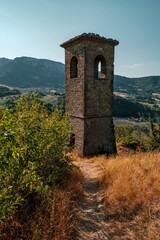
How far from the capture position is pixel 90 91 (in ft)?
36.8

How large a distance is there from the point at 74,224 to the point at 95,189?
7.79 feet

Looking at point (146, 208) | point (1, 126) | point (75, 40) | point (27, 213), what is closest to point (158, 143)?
point (75, 40)

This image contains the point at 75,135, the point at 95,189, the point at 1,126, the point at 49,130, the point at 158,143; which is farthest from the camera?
the point at 158,143

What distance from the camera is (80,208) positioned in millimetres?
4988

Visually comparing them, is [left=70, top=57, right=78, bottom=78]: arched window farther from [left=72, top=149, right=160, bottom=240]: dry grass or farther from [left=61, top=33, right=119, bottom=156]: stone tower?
[left=72, top=149, right=160, bottom=240]: dry grass

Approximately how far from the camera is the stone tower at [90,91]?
10.9 m

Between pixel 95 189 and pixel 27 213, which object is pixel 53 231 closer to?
pixel 27 213

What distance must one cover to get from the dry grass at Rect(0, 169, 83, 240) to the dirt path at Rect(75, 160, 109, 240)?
213 mm

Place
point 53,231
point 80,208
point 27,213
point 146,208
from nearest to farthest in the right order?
1. point 53,231
2. point 27,213
3. point 146,208
4. point 80,208

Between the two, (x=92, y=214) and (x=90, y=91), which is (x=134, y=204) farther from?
(x=90, y=91)

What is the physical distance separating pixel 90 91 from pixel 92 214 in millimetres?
7494

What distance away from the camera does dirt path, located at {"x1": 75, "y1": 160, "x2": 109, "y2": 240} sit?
13.0 feet

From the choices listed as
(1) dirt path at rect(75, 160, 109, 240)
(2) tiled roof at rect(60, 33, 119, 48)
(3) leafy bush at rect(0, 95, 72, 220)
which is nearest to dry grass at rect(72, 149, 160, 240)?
(1) dirt path at rect(75, 160, 109, 240)

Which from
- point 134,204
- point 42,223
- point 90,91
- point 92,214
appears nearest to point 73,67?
point 90,91
